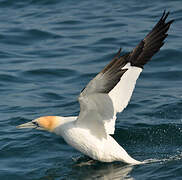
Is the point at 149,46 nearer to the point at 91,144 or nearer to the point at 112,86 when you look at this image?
the point at 112,86

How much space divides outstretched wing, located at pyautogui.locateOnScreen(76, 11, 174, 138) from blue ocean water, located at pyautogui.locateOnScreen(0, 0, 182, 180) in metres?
0.84

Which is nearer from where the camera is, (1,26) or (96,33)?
(96,33)

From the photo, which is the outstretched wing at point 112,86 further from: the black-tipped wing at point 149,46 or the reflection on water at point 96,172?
the reflection on water at point 96,172

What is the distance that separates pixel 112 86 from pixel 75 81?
18.9ft

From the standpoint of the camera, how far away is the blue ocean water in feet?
29.8

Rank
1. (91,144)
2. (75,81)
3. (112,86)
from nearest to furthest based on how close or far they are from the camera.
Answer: (112,86) → (91,144) → (75,81)

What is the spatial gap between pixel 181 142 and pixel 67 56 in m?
5.97

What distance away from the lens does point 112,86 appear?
7.53m

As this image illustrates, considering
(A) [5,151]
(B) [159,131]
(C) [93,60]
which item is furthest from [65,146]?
(C) [93,60]

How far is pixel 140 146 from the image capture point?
9836mm

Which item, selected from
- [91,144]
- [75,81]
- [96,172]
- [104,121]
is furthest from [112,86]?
[75,81]

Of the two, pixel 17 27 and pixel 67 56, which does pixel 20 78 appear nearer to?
pixel 67 56

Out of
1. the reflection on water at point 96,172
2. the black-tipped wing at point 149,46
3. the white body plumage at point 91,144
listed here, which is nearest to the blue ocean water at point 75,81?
the reflection on water at point 96,172

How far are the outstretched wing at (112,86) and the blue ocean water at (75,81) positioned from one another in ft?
2.75
